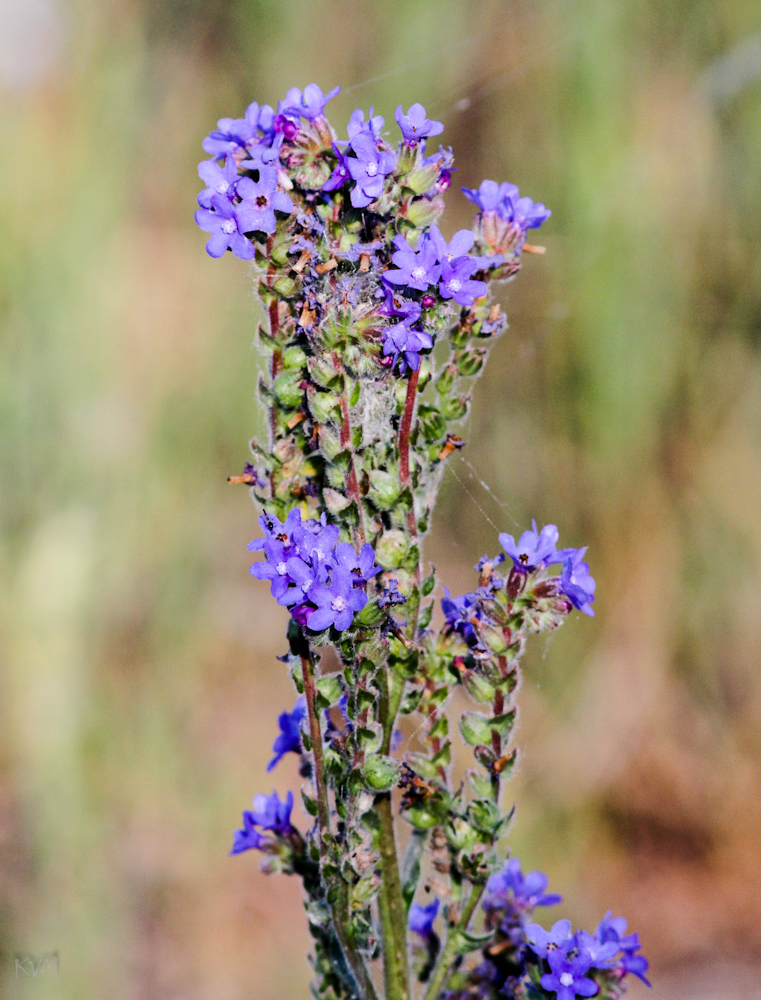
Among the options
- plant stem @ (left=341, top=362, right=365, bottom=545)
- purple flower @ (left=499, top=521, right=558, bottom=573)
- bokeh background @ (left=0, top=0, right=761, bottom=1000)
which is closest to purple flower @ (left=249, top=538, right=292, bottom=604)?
plant stem @ (left=341, top=362, right=365, bottom=545)

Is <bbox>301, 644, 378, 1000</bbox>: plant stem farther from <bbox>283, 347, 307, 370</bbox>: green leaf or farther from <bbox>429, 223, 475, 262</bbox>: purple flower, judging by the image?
<bbox>429, 223, 475, 262</bbox>: purple flower

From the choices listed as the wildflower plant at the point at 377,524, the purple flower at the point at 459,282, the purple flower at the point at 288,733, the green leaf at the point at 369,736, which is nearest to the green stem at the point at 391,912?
the wildflower plant at the point at 377,524

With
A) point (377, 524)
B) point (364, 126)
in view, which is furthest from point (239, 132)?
point (377, 524)

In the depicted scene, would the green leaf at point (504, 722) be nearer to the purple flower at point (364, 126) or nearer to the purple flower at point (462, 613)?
the purple flower at point (462, 613)

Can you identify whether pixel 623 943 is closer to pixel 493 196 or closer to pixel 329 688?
pixel 329 688

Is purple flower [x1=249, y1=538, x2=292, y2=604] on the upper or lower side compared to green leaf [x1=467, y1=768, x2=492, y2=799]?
upper

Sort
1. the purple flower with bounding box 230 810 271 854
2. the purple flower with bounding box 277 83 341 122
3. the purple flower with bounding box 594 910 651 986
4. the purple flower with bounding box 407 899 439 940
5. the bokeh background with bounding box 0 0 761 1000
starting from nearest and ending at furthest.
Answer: the purple flower with bounding box 277 83 341 122 → the purple flower with bounding box 594 910 651 986 → the purple flower with bounding box 230 810 271 854 → the purple flower with bounding box 407 899 439 940 → the bokeh background with bounding box 0 0 761 1000

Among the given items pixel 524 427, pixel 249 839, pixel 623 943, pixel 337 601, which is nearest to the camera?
pixel 337 601
